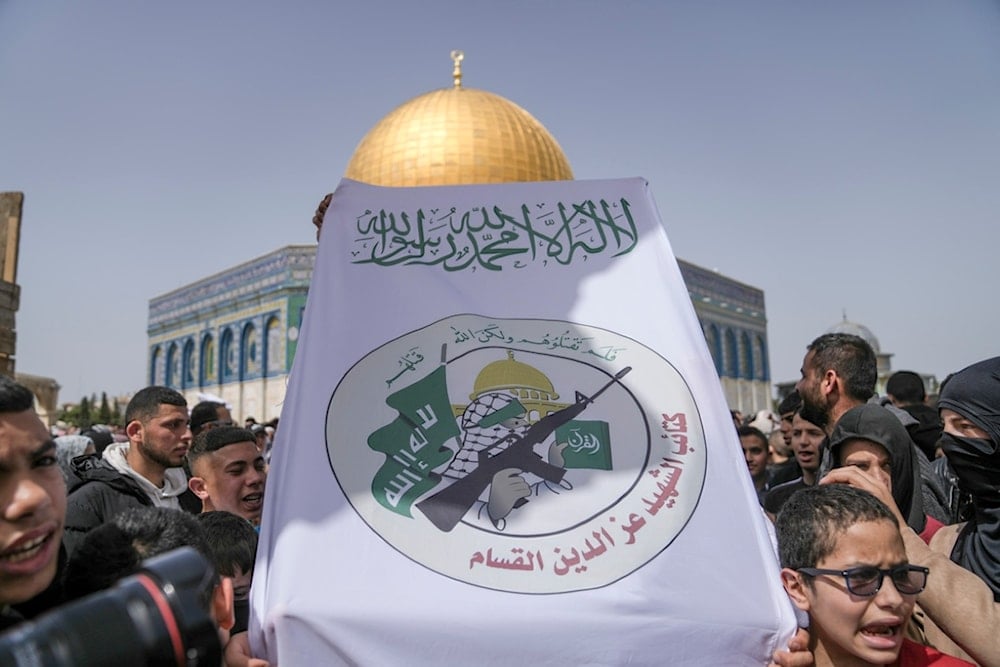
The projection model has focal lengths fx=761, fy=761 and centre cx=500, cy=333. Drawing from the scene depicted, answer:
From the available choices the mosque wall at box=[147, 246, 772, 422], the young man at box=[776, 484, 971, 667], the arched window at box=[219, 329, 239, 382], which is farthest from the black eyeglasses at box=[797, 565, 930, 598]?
the arched window at box=[219, 329, 239, 382]

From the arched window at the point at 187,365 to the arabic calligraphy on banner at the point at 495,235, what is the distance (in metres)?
24.4

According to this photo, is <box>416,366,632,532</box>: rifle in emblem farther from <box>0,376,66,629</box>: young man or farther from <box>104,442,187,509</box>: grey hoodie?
<box>104,442,187,509</box>: grey hoodie

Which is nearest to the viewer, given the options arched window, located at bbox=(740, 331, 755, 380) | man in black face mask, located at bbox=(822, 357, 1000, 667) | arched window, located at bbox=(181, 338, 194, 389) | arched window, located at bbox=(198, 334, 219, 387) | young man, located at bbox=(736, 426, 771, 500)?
man in black face mask, located at bbox=(822, 357, 1000, 667)

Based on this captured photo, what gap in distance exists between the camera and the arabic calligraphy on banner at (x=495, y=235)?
178 cm

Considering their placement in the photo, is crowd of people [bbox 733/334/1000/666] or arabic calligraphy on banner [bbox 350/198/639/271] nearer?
crowd of people [bbox 733/334/1000/666]

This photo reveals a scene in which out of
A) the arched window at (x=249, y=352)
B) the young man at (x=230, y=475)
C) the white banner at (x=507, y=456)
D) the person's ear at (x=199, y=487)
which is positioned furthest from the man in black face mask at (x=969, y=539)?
the arched window at (x=249, y=352)

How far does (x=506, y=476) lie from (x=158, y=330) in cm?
2752

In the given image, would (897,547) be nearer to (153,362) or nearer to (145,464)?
(145,464)

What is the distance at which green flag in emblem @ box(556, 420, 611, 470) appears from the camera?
4.77 ft

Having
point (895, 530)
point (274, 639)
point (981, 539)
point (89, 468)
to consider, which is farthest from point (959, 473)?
point (89, 468)

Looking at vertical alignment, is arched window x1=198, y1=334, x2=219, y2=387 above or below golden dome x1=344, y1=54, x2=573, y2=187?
below

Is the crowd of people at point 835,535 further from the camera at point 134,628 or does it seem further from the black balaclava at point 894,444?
the camera at point 134,628

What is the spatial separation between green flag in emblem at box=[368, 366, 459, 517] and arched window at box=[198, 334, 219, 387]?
2356cm

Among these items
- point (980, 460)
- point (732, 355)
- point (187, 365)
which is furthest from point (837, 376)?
point (732, 355)
